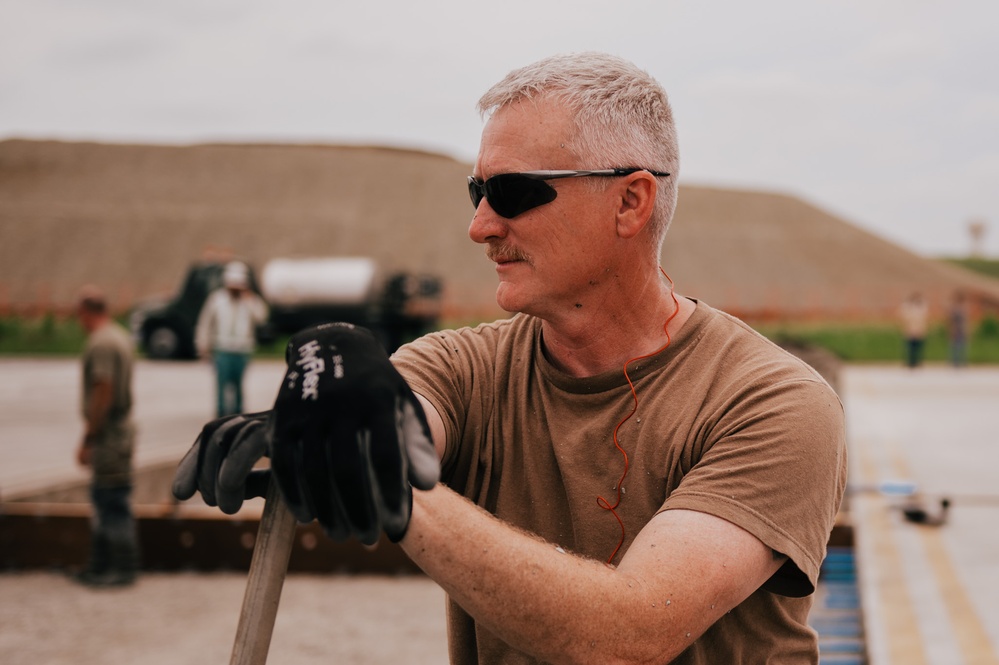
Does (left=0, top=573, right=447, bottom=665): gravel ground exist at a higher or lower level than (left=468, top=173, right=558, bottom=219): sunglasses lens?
lower

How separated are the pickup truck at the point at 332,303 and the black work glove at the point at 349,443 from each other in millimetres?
24308

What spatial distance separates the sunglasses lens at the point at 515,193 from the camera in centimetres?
193

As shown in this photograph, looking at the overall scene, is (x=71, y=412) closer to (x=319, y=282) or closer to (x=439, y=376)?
(x=319, y=282)

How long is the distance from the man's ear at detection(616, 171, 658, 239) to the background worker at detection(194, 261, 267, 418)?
1009 cm

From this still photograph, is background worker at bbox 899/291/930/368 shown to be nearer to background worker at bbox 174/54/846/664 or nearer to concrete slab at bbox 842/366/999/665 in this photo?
concrete slab at bbox 842/366/999/665

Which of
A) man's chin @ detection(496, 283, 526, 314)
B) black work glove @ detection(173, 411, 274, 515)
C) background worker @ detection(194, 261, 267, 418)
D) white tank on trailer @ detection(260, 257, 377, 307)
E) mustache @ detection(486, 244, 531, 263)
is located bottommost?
white tank on trailer @ detection(260, 257, 377, 307)

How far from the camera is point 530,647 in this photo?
1619 millimetres

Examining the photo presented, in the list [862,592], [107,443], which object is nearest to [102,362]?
[107,443]

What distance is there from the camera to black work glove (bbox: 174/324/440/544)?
1.38 meters

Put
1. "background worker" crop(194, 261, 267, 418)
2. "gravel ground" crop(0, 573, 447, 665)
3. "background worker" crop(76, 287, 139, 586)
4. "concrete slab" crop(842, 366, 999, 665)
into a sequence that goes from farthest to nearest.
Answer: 1. "background worker" crop(194, 261, 267, 418)
2. "background worker" crop(76, 287, 139, 586)
3. "gravel ground" crop(0, 573, 447, 665)
4. "concrete slab" crop(842, 366, 999, 665)

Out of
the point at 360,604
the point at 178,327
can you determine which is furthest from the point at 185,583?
the point at 178,327

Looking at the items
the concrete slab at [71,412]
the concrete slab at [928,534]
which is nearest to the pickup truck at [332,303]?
the concrete slab at [71,412]

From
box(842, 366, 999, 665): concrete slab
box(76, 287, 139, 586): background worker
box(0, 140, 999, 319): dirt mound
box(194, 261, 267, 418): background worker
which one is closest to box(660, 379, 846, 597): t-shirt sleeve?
box(842, 366, 999, 665): concrete slab

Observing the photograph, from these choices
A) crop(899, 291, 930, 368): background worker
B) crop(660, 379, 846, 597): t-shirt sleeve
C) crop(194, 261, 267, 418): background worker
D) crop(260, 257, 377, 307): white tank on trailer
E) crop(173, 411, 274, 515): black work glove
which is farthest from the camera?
crop(260, 257, 377, 307): white tank on trailer
